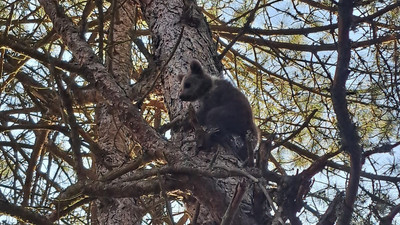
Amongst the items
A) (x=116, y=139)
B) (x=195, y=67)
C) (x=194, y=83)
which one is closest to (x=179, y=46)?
(x=195, y=67)

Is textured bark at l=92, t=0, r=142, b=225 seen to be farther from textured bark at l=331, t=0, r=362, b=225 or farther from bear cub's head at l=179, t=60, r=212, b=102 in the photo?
textured bark at l=331, t=0, r=362, b=225

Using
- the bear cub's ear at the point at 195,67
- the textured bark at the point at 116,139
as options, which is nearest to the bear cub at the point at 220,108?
the bear cub's ear at the point at 195,67

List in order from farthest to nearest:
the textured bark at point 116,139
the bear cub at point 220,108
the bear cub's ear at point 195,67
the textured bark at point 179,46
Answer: the textured bark at point 116,139 → the bear cub's ear at point 195,67 → the textured bark at point 179,46 → the bear cub at point 220,108

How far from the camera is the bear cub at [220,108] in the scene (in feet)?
11.1

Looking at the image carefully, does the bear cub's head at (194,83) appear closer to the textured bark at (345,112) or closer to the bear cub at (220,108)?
the bear cub at (220,108)

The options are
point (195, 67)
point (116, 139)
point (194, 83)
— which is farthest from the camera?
point (116, 139)

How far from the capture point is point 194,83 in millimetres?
3889

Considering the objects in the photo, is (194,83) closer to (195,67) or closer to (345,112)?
(195,67)

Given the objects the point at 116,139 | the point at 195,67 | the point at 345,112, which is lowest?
the point at 345,112

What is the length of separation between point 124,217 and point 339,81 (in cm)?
236

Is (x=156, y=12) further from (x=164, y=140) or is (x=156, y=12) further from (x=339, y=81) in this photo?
(x=339, y=81)

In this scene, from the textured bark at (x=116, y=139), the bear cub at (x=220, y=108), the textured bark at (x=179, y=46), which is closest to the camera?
the bear cub at (x=220, y=108)

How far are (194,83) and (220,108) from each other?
12.3 inches

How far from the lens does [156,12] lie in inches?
161
